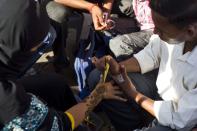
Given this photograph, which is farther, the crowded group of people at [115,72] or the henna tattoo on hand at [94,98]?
the henna tattoo on hand at [94,98]

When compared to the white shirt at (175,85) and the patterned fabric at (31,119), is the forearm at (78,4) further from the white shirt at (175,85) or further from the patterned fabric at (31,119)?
the patterned fabric at (31,119)

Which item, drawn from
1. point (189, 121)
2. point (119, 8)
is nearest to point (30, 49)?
point (189, 121)

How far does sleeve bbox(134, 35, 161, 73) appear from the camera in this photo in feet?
8.91

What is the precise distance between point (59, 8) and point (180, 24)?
1405 mm

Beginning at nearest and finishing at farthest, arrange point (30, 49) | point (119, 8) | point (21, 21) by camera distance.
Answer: point (21, 21), point (30, 49), point (119, 8)

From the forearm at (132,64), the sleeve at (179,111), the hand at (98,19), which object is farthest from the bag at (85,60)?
the sleeve at (179,111)

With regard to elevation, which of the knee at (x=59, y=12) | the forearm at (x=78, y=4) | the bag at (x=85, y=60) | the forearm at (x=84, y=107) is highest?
the forearm at (x=78, y=4)

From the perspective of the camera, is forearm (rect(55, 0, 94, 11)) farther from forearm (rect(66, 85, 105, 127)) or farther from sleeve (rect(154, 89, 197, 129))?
sleeve (rect(154, 89, 197, 129))

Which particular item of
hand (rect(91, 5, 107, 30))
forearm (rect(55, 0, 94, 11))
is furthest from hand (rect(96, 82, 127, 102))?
forearm (rect(55, 0, 94, 11))

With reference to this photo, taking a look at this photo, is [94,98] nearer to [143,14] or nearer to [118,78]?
[118,78]

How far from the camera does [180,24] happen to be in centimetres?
210

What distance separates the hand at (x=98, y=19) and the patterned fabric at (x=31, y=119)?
1149 mm

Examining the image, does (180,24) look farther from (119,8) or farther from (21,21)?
(119,8)

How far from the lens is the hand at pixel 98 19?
10.2 feet
